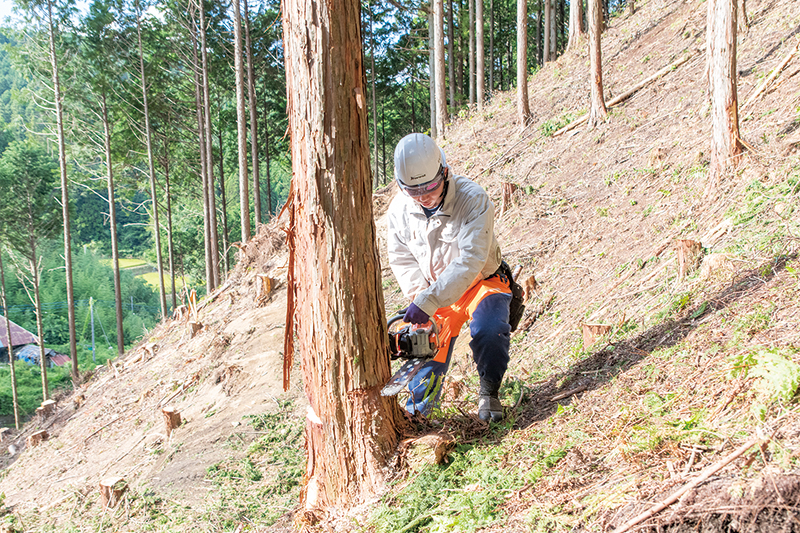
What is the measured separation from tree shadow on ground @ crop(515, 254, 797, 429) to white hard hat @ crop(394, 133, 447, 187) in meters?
1.65

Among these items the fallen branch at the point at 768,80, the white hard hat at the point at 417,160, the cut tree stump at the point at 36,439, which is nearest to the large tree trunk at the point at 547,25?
the fallen branch at the point at 768,80

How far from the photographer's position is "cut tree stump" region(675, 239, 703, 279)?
4.06 m

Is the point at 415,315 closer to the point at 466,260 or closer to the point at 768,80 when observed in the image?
the point at 466,260

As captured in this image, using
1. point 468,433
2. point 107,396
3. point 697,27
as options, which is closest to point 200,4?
point 107,396

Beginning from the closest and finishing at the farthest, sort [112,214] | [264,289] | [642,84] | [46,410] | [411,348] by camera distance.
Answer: [411,348]
[642,84]
[264,289]
[46,410]
[112,214]

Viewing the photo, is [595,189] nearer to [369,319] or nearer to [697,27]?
[369,319]

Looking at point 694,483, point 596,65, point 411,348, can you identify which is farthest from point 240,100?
point 694,483

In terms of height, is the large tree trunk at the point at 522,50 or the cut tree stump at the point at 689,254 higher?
the large tree trunk at the point at 522,50

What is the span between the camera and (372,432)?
2910 millimetres

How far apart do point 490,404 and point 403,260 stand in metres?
1.13

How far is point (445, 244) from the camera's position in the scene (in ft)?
10.8

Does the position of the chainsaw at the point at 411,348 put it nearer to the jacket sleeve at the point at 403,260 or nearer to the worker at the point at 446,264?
the worker at the point at 446,264

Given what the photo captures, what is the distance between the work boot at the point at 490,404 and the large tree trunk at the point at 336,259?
640 mm

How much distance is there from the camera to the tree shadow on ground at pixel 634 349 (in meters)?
3.28
